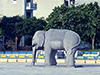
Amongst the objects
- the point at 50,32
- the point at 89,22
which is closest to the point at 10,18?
the point at 89,22

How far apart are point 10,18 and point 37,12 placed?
1185cm

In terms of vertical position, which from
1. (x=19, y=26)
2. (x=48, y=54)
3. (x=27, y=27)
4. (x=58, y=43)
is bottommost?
(x=48, y=54)

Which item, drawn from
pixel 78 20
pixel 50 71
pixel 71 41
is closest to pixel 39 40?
pixel 71 41

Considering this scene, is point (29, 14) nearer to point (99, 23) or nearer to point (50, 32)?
point (99, 23)

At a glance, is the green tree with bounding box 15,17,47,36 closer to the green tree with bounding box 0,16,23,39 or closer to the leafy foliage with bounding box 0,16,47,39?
the leafy foliage with bounding box 0,16,47,39

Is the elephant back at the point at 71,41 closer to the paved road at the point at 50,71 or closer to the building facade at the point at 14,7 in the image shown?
the paved road at the point at 50,71

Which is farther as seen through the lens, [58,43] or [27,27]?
[27,27]

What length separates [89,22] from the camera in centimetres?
7138

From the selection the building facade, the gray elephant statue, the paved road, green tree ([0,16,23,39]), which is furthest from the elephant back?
the building facade

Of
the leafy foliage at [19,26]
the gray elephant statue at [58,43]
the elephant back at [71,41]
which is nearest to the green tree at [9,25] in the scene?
the leafy foliage at [19,26]

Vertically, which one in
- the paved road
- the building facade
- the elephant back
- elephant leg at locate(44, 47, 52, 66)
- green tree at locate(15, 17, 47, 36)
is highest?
the building facade

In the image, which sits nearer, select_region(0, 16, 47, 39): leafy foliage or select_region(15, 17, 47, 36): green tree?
select_region(15, 17, 47, 36): green tree

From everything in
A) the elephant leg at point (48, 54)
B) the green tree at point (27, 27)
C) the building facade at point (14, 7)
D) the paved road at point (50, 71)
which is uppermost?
the building facade at point (14, 7)

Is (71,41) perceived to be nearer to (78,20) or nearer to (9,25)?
(78,20)
